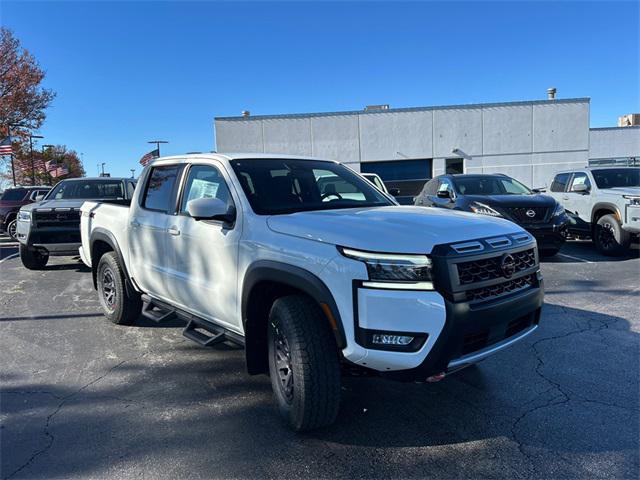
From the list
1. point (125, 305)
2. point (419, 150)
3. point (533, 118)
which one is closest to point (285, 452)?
point (125, 305)

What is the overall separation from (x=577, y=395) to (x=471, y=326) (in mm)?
1571

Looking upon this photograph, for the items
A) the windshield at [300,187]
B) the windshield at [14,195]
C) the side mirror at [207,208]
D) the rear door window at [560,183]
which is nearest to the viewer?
the side mirror at [207,208]

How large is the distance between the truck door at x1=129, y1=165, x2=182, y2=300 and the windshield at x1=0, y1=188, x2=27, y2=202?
1274 cm

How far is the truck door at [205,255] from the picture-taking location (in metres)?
3.44

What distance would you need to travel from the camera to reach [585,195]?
9.98 metres

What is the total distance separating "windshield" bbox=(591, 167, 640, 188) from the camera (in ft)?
32.3

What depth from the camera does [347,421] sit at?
127 inches

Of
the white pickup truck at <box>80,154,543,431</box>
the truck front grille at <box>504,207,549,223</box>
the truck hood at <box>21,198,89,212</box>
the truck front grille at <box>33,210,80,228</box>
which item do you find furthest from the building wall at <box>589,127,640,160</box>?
the white pickup truck at <box>80,154,543,431</box>

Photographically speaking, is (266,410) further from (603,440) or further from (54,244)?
(54,244)

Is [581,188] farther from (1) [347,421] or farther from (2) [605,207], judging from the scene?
(1) [347,421]

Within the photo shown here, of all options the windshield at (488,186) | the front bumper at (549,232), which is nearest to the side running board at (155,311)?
the front bumper at (549,232)

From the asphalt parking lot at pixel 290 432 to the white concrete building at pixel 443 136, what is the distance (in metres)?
22.3

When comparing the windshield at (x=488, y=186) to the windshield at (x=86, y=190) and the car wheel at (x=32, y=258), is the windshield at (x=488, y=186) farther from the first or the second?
the car wheel at (x=32, y=258)

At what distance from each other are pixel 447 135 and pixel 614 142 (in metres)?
20.1
